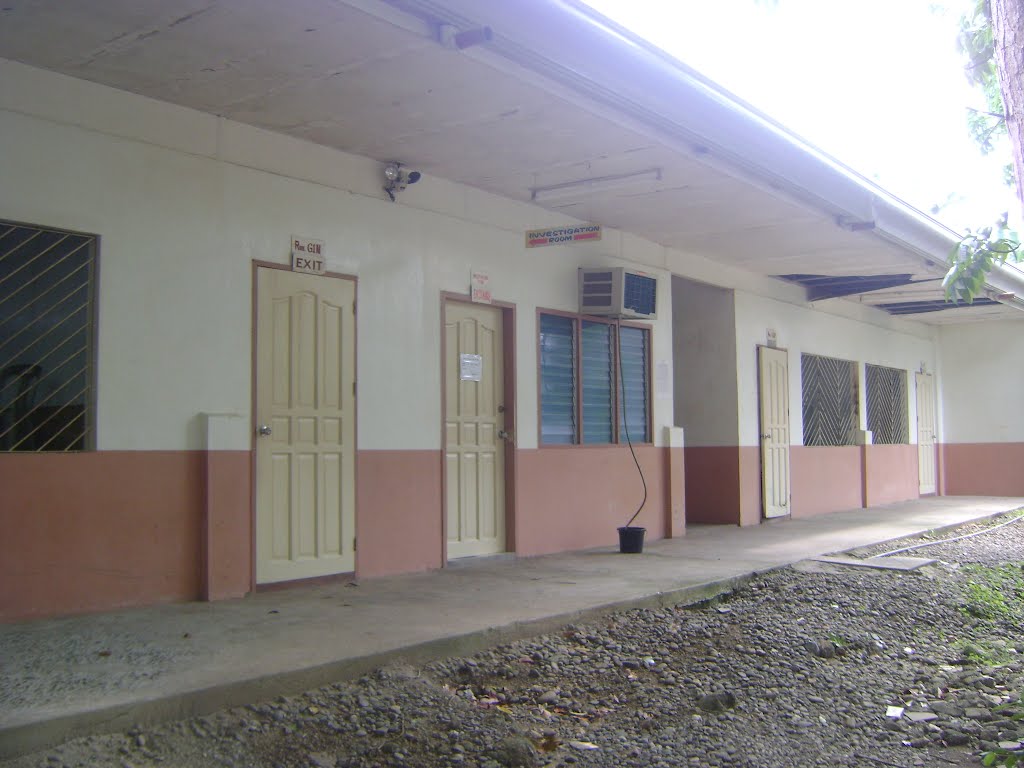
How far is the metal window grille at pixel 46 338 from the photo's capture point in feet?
18.1

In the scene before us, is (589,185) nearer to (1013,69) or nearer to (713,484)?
(1013,69)

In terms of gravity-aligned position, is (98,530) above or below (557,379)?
below

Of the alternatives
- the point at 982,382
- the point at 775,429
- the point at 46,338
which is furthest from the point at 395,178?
the point at 982,382

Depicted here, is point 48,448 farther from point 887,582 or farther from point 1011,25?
point 887,582

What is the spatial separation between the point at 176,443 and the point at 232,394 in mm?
530

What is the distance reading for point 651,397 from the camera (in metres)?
10.6

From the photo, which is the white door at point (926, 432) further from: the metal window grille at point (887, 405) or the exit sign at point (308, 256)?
the exit sign at point (308, 256)

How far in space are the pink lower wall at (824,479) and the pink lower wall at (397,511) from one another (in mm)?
7159

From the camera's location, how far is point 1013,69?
453 cm

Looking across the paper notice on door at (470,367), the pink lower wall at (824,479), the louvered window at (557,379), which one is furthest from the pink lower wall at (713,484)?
the paper notice on door at (470,367)

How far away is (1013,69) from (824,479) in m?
10.5

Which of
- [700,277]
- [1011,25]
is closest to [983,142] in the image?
[700,277]

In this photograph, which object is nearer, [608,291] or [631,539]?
[631,539]

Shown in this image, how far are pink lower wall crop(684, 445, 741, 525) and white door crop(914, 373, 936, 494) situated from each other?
298 inches
